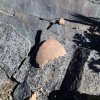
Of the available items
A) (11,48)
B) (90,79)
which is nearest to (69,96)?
(90,79)

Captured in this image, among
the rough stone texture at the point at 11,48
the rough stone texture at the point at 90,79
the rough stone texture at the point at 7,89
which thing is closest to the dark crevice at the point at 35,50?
the rough stone texture at the point at 11,48

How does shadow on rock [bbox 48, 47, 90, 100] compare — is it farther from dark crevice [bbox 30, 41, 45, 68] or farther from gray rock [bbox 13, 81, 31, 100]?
dark crevice [bbox 30, 41, 45, 68]

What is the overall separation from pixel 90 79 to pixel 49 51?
1.01 meters

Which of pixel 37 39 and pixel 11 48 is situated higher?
pixel 37 39

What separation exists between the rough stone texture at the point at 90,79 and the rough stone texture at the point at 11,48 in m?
1.30

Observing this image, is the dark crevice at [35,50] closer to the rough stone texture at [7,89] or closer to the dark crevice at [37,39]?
the dark crevice at [37,39]

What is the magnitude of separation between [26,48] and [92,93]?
5.34 ft

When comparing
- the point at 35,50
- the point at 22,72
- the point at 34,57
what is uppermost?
the point at 35,50

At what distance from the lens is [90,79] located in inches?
224

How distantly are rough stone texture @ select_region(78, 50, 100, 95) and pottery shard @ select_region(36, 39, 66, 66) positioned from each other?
0.61 m

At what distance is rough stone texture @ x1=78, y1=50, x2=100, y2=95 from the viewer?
5652 millimetres

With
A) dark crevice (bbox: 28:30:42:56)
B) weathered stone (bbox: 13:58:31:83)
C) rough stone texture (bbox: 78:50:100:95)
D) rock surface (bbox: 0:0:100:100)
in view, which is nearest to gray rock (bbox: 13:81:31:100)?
rock surface (bbox: 0:0:100:100)

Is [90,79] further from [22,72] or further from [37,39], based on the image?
[37,39]

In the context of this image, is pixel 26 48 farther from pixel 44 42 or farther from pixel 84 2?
pixel 84 2
